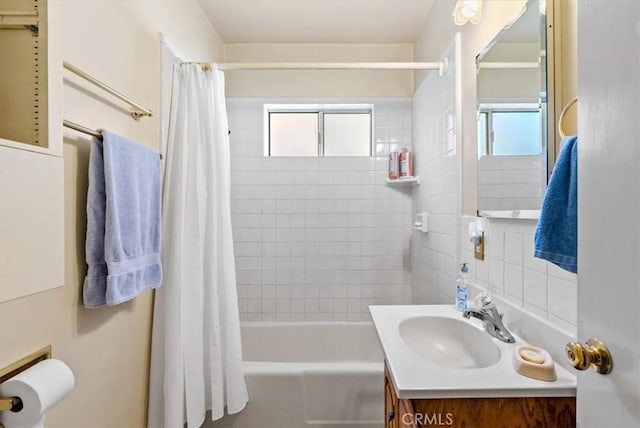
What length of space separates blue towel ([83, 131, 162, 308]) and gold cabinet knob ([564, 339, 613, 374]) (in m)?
1.26

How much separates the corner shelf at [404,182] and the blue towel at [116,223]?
173 cm

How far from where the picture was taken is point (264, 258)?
2662 millimetres

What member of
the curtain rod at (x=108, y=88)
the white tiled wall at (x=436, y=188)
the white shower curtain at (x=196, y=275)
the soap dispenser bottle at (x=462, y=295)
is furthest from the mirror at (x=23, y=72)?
the white tiled wall at (x=436, y=188)

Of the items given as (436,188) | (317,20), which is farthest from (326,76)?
(436,188)

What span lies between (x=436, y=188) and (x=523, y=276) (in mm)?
976

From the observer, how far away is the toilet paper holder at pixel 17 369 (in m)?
0.79

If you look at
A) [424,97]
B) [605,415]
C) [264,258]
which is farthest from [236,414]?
[424,97]

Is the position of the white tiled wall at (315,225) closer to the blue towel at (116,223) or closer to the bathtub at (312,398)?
the bathtub at (312,398)

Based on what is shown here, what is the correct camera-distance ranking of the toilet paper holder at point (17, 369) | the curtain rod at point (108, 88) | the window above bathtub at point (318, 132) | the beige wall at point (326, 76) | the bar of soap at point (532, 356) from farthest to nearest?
the window above bathtub at point (318, 132) → the beige wall at point (326, 76) → the curtain rod at point (108, 88) → the bar of soap at point (532, 356) → the toilet paper holder at point (17, 369)

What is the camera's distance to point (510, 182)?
4.00ft

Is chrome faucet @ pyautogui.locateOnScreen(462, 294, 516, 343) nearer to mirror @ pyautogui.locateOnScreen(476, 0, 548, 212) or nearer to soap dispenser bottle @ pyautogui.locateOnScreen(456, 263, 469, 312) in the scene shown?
soap dispenser bottle @ pyautogui.locateOnScreen(456, 263, 469, 312)

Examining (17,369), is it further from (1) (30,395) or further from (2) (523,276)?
(2) (523,276)

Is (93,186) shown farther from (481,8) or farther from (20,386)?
(481,8)

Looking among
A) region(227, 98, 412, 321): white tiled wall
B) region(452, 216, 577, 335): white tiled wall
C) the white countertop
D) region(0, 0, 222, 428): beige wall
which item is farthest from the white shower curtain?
region(452, 216, 577, 335): white tiled wall
